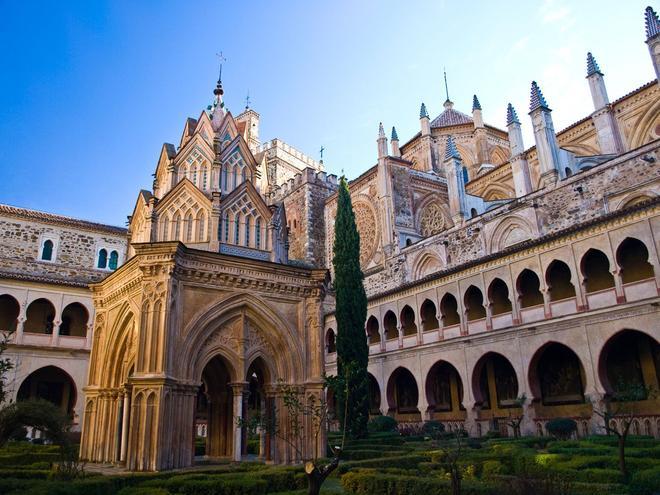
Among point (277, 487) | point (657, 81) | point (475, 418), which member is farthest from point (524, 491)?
point (657, 81)

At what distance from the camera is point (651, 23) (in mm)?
25375

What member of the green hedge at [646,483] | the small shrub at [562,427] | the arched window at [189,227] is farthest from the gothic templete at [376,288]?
the green hedge at [646,483]

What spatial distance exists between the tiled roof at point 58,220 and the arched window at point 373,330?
1649 cm

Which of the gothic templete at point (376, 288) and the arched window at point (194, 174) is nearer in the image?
the gothic templete at point (376, 288)

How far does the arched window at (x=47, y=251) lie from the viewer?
3139cm

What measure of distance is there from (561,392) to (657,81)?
15.9 metres

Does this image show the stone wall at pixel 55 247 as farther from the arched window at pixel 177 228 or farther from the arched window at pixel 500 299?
the arched window at pixel 500 299

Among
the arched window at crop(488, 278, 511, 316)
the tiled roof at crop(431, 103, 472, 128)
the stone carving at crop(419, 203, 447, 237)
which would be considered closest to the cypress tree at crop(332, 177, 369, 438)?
the arched window at crop(488, 278, 511, 316)

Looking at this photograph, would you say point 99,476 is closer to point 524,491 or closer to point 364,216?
point 524,491

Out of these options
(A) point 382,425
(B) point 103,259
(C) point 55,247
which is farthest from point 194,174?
(B) point 103,259

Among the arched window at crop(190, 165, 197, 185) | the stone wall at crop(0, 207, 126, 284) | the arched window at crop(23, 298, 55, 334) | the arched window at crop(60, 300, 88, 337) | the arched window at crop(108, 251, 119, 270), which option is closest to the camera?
the arched window at crop(190, 165, 197, 185)

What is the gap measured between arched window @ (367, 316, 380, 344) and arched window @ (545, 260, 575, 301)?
11.1 m

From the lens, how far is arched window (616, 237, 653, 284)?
20.5m

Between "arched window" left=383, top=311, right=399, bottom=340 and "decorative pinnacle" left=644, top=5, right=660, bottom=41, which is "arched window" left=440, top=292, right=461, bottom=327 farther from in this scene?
"decorative pinnacle" left=644, top=5, right=660, bottom=41
